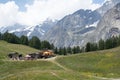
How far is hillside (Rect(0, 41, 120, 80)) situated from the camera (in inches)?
3814

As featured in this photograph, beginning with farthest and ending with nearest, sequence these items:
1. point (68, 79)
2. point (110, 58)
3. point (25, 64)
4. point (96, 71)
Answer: point (110, 58), point (25, 64), point (96, 71), point (68, 79)

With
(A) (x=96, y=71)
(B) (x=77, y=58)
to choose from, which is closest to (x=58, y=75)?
(A) (x=96, y=71)

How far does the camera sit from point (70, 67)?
120312 millimetres

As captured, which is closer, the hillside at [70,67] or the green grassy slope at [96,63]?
the hillside at [70,67]

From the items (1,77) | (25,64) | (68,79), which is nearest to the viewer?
(68,79)

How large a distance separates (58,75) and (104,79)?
1322cm

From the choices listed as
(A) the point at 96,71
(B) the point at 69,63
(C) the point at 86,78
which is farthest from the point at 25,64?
(C) the point at 86,78

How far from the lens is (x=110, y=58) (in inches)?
5192

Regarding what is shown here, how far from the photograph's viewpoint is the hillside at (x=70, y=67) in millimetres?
96875

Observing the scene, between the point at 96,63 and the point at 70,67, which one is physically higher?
the point at 96,63

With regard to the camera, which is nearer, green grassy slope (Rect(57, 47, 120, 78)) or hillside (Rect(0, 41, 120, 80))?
hillside (Rect(0, 41, 120, 80))

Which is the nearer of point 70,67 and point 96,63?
point 70,67

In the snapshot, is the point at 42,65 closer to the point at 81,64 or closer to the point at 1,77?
the point at 81,64

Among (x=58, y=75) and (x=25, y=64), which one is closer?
(x=58, y=75)
